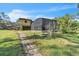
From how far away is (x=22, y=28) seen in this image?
1244mm

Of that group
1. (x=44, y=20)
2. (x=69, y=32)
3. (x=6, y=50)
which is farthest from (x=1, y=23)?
(x=69, y=32)

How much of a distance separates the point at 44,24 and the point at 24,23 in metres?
0.17

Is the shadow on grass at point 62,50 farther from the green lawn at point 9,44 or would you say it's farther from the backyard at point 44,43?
the green lawn at point 9,44

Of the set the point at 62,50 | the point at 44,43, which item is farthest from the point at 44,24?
the point at 62,50

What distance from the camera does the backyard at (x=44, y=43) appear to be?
120 centimetres

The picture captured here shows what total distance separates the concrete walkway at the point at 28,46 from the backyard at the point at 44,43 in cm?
3

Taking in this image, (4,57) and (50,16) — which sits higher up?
(50,16)

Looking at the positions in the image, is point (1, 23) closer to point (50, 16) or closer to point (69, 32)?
point (50, 16)

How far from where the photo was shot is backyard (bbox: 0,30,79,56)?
120 cm

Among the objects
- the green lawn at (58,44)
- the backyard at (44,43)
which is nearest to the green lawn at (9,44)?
the backyard at (44,43)

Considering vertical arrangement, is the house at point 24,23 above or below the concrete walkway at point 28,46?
above

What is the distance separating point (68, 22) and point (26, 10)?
1.20 feet

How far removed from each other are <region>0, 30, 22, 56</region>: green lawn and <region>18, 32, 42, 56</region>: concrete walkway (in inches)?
1.5

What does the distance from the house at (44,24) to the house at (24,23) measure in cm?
3
